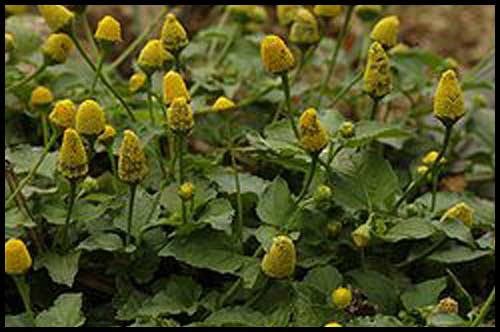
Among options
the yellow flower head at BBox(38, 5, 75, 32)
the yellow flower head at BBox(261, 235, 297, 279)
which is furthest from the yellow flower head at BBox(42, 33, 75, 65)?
the yellow flower head at BBox(261, 235, 297, 279)

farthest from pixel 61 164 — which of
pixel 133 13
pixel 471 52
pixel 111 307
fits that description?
pixel 471 52

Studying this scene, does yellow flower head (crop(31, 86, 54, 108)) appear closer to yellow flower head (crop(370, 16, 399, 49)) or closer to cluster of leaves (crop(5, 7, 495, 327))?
cluster of leaves (crop(5, 7, 495, 327))

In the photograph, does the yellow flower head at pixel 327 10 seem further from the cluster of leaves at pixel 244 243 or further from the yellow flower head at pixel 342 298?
the yellow flower head at pixel 342 298

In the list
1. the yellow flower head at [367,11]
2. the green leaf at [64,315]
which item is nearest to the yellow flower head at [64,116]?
the green leaf at [64,315]

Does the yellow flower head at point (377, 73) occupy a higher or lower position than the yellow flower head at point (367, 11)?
lower

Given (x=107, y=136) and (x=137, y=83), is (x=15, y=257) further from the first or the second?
(x=137, y=83)

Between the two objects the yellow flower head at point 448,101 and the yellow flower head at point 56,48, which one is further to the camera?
the yellow flower head at point 56,48

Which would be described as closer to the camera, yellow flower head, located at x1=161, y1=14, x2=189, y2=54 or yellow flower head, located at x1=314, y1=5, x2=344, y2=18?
yellow flower head, located at x1=161, y1=14, x2=189, y2=54

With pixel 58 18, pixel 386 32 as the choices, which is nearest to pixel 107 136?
pixel 58 18
